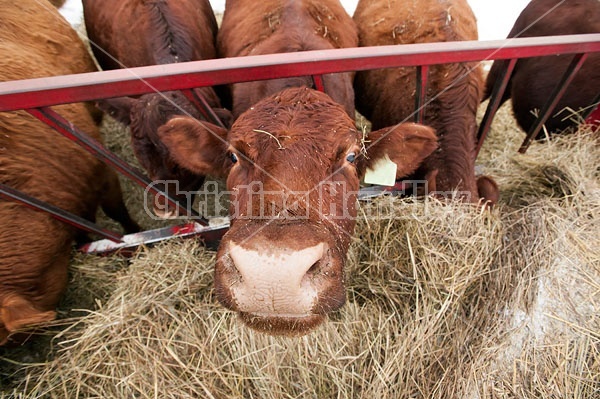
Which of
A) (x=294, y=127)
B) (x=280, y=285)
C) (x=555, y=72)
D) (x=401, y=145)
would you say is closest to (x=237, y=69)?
(x=294, y=127)

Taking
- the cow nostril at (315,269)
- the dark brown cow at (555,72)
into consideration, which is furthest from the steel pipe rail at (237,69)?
the dark brown cow at (555,72)

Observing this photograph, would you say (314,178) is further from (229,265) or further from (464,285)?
(464,285)

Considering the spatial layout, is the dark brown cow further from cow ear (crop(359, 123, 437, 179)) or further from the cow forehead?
the cow forehead

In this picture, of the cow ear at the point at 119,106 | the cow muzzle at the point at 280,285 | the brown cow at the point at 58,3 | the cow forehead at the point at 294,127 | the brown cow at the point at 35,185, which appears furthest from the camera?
the brown cow at the point at 58,3

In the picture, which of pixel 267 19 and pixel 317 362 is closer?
pixel 317 362

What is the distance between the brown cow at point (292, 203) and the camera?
1.26m

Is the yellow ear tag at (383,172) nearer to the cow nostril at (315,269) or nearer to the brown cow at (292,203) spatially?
the brown cow at (292,203)

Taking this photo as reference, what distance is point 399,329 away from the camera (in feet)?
6.36

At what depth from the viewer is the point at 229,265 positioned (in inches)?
56.2

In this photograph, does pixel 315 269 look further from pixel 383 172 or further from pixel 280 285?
pixel 383 172

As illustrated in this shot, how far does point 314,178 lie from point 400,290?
98cm

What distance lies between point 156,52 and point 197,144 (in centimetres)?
122

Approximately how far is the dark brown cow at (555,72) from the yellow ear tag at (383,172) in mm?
1757

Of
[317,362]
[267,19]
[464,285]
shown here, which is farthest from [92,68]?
[464,285]
